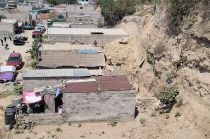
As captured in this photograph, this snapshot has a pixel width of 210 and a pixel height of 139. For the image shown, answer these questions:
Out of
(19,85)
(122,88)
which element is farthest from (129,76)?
(19,85)

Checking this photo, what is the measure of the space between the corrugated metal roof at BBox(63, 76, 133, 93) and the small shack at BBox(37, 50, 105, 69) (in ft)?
16.8

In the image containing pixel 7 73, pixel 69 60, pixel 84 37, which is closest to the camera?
pixel 69 60

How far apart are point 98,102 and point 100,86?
954 mm

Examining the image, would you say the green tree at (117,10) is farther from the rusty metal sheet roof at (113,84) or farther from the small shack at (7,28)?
the rusty metal sheet roof at (113,84)

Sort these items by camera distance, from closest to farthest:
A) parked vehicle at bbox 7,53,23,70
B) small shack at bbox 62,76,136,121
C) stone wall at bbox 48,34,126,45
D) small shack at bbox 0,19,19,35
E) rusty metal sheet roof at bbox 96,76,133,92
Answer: small shack at bbox 62,76,136,121
rusty metal sheet roof at bbox 96,76,133,92
parked vehicle at bbox 7,53,23,70
stone wall at bbox 48,34,126,45
small shack at bbox 0,19,19,35

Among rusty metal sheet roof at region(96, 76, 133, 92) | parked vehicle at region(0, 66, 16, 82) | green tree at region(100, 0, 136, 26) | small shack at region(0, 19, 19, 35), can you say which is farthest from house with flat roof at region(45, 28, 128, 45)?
rusty metal sheet roof at region(96, 76, 133, 92)

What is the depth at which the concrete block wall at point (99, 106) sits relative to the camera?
712 inches

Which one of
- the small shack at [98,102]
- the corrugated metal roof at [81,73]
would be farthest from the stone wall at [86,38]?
the small shack at [98,102]

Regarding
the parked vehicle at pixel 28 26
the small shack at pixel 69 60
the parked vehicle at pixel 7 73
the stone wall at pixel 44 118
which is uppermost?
the small shack at pixel 69 60

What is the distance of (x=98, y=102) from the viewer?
18.2 metres

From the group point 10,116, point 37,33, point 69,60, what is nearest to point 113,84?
point 10,116

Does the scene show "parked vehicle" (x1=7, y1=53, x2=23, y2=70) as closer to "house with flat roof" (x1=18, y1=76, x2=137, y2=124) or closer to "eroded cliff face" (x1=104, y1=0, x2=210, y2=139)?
"eroded cliff face" (x1=104, y1=0, x2=210, y2=139)

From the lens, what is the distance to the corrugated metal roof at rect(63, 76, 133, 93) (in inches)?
717

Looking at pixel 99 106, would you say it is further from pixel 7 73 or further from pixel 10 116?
pixel 7 73
